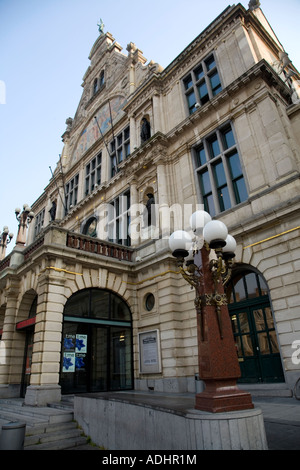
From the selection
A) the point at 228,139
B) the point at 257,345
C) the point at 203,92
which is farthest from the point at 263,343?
the point at 203,92

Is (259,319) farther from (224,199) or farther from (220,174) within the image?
(220,174)

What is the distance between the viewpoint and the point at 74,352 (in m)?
13.3

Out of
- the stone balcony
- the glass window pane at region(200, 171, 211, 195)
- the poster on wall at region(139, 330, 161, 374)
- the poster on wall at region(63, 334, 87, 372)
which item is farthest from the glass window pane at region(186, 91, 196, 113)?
the poster on wall at region(63, 334, 87, 372)

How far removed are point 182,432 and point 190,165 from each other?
561 inches

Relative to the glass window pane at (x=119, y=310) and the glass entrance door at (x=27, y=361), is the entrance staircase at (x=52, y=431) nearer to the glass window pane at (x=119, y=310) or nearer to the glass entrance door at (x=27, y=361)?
the glass entrance door at (x=27, y=361)

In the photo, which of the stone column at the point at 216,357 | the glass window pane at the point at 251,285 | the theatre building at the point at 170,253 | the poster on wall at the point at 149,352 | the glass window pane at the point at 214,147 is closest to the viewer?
the stone column at the point at 216,357

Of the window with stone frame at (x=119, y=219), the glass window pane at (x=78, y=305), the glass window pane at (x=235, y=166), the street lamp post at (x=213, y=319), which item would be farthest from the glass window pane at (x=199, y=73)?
the street lamp post at (x=213, y=319)

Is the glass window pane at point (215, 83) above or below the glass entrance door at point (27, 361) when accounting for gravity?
above

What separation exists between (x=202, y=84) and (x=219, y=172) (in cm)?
662

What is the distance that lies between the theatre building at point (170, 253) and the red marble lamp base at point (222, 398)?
6369mm

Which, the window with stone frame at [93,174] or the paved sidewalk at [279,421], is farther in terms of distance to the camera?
the window with stone frame at [93,174]

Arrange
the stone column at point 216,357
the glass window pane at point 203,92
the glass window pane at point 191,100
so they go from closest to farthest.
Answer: the stone column at point 216,357, the glass window pane at point 203,92, the glass window pane at point 191,100

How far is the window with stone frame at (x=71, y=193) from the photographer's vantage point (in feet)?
93.1

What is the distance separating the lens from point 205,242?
6.11 metres
